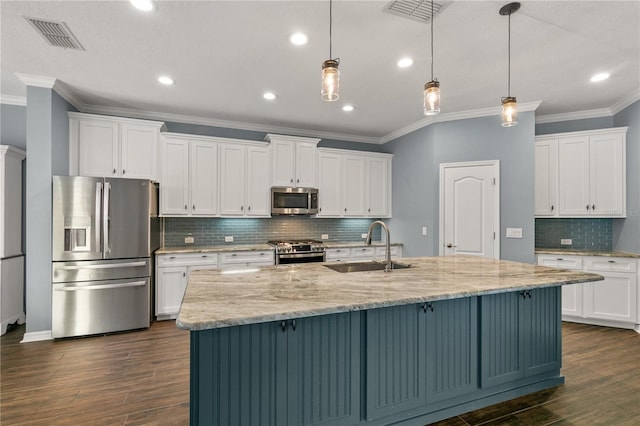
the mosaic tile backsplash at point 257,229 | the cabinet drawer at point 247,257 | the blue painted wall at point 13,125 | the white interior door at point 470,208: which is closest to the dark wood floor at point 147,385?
the cabinet drawer at point 247,257

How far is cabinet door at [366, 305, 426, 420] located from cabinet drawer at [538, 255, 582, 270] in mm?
3256

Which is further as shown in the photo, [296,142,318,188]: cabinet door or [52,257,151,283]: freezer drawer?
[296,142,318,188]: cabinet door

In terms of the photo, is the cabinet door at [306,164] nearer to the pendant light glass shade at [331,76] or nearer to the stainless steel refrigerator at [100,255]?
the stainless steel refrigerator at [100,255]

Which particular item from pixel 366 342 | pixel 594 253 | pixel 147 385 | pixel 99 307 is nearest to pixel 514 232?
pixel 594 253

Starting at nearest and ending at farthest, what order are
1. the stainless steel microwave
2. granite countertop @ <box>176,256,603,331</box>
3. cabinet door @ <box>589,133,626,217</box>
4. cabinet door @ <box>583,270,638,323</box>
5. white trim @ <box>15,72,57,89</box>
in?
granite countertop @ <box>176,256,603,331</box>
white trim @ <box>15,72,57,89</box>
cabinet door @ <box>583,270,638,323</box>
cabinet door @ <box>589,133,626,217</box>
the stainless steel microwave

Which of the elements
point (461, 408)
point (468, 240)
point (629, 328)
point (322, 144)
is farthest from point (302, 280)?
point (629, 328)

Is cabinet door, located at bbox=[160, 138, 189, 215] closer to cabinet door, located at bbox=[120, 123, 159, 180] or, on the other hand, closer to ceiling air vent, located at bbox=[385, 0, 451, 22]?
cabinet door, located at bbox=[120, 123, 159, 180]

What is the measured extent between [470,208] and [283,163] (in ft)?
9.47

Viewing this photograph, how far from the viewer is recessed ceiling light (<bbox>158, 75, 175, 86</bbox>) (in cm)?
342

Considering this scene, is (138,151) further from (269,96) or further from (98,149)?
(269,96)

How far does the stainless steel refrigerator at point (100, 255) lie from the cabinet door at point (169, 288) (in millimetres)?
223

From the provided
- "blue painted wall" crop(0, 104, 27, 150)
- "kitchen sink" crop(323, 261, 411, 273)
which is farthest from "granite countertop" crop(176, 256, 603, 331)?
"blue painted wall" crop(0, 104, 27, 150)

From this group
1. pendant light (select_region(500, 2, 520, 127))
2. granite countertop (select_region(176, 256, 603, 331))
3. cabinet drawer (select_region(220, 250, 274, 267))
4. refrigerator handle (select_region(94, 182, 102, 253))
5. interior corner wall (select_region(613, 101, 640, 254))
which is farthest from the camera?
cabinet drawer (select_region(220, 250, 274, 267))

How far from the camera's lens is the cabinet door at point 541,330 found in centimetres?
242
